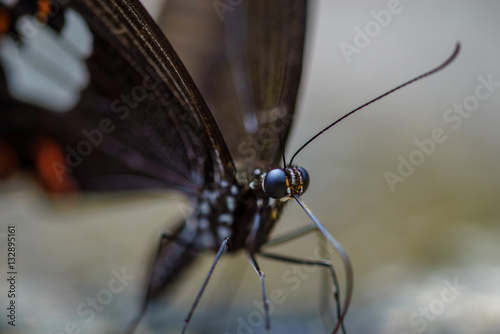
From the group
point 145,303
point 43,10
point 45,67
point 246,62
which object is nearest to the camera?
point 43,10

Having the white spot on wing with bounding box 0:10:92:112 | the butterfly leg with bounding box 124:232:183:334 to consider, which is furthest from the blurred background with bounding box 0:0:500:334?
the white spot on wing with bounding box 0:10:92:112

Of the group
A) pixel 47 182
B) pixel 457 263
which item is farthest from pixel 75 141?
pixel 457 263

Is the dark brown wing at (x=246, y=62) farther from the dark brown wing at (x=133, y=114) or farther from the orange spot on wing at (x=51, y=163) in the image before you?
the orange spot on wing at (x=51, y=163)

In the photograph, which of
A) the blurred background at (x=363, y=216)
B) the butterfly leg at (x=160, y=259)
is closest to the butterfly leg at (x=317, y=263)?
the blurred background at (x=363, y=216)

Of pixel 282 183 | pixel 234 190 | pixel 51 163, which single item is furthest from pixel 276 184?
pixel 51 163

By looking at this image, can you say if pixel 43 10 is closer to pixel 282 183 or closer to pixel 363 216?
pixel 282 183

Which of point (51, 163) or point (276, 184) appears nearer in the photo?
point (276, 184)

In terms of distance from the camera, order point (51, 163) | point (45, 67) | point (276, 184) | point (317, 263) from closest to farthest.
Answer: point (276, 184) → point (317, 263) → point (45, 67) → point (51, 163)
